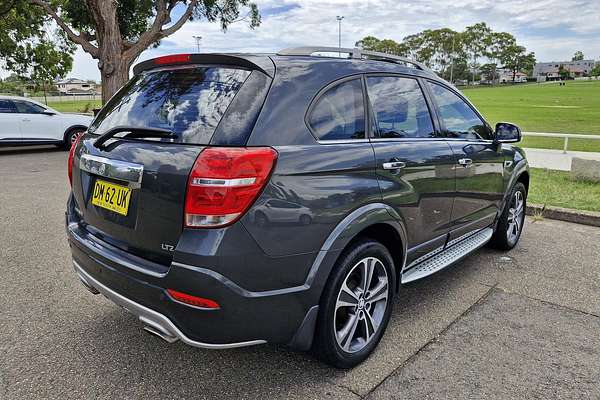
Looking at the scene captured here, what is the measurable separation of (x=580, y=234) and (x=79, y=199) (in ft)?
17.1

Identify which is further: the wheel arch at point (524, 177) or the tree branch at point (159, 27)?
the tree branch at point (159, 27)

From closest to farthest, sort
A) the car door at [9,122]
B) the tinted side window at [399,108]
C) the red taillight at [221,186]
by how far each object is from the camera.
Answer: the red taillight at [221,186] → the tinted side window at [399,108] → the car door at [9,122]

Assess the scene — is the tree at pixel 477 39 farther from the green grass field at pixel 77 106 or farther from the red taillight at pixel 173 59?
the red taillight at pixel 173 59

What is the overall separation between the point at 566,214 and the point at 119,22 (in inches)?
596

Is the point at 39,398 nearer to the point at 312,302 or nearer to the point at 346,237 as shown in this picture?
the point at 312,302

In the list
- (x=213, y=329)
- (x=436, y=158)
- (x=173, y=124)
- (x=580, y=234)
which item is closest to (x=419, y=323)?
(x=436, y=158)

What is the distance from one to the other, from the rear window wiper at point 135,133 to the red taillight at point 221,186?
33cm

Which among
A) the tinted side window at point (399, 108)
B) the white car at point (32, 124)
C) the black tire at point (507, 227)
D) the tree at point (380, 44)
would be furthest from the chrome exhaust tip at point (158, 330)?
the tree at point (380, 44)

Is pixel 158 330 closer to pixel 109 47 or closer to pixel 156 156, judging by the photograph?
pixel 156 156

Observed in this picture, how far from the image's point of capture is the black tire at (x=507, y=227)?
451 centimetres

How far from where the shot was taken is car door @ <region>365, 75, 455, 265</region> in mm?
2812

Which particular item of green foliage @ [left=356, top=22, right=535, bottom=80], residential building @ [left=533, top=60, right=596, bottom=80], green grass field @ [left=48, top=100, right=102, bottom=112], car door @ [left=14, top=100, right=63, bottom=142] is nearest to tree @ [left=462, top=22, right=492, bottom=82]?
green foliage @ [left=356, top=22, right=535, bottom=80]

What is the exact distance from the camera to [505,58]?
11050cm

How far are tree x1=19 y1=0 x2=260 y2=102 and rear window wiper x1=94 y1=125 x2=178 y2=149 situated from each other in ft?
37.4
